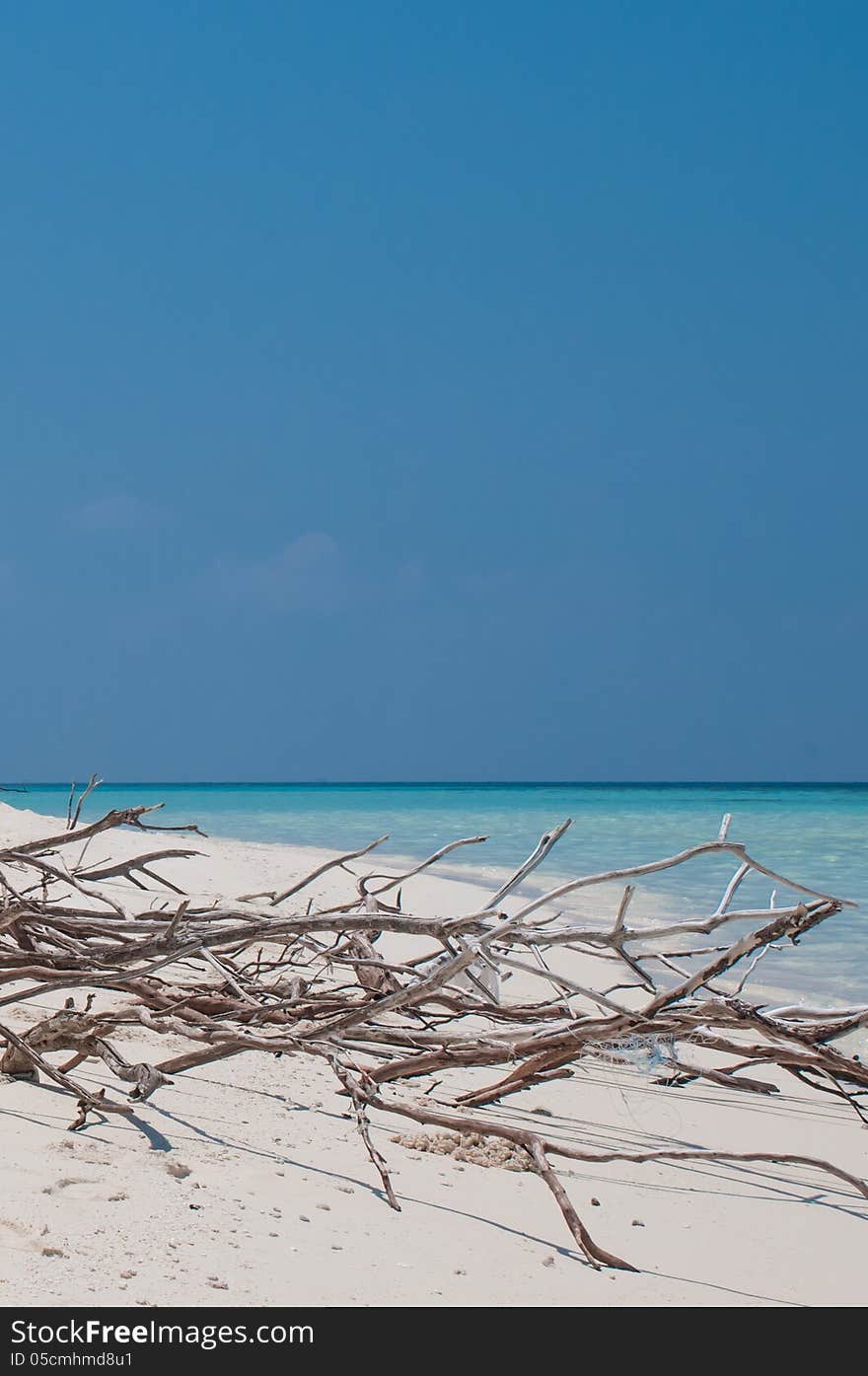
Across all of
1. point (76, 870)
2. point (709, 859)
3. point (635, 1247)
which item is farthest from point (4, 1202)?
point (709, 859)

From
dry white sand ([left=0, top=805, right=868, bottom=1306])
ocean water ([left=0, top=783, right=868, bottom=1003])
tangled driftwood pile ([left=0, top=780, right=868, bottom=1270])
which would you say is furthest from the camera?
ocean water ([left=0, top=783, right=868, bottom=1003])

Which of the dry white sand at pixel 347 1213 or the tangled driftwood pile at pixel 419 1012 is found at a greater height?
the tangled driftwood pile at pixel 419 1012

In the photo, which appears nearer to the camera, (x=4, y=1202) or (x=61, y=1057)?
(x=4, y=1202)

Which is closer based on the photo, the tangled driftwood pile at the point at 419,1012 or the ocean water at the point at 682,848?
the tangled driftwood pile at the point at 419,1012

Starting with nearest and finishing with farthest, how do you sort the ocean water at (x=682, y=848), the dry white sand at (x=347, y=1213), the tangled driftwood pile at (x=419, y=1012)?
1. the dry white sand at (x=347, y=1213)
2. the tangled driftwood pile at (x=419, y=1012)
3. the ocean water at (x=682, y=848)

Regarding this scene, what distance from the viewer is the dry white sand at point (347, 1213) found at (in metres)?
1.78

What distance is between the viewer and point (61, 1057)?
3.06 m

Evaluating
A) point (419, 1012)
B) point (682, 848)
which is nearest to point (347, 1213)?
point (419, 1012)

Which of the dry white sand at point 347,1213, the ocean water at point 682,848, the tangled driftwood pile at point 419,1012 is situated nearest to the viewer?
the dry white sand at point 347,1213

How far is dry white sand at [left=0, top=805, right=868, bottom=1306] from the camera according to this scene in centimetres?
178

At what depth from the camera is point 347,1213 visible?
215cm

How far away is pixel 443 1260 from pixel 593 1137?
1.24 metres

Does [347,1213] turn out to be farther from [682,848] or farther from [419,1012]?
[682,848]
